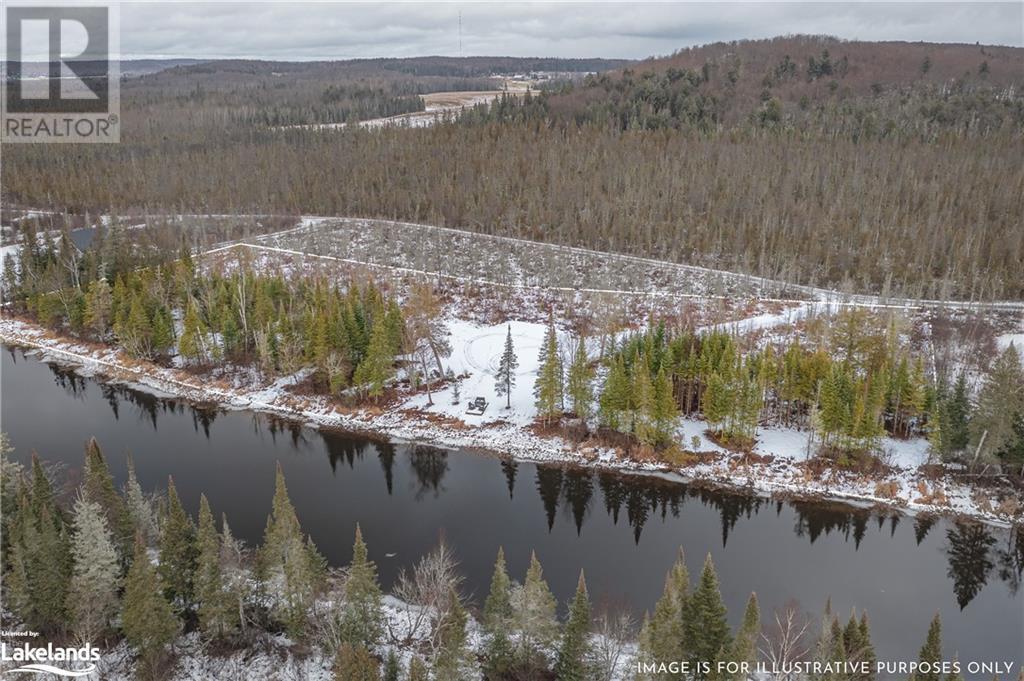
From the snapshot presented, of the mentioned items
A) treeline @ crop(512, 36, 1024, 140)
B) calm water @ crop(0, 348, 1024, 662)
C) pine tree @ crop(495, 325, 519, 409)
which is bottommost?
calm water @ crop(0, 348, 1024, 662)

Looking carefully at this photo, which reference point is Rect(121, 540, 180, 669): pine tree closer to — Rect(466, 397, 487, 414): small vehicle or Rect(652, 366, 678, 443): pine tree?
Rect(466, 397, 487, 414): small vehicle

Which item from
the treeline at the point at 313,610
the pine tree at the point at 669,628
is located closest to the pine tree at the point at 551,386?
the treeline at the point at 313,610

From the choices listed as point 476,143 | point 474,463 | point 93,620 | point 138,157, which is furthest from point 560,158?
point 93,620

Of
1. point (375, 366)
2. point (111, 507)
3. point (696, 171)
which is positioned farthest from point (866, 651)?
point (696, 171)

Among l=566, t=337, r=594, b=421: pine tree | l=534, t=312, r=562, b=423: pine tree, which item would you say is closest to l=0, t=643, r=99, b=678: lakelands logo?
l=534, t=312, r=562, b=423: pine tree

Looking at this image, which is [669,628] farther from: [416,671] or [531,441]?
[531,441]

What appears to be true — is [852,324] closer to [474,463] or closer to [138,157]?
[474,463]
